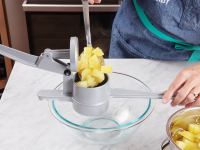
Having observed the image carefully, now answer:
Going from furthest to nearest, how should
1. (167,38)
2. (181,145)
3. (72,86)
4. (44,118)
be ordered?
(167,38)
(44,118)
(72,86)
(181,145)

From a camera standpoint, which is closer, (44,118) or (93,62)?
(93,62)

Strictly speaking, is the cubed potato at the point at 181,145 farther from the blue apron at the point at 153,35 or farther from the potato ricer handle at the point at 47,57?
the blue apron at the point at 153,35

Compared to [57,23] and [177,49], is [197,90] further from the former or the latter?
[57,23]

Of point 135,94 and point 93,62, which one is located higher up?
point 93,62

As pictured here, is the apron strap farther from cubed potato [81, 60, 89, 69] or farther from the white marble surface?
cubed potato [81, 60, 89, 69]

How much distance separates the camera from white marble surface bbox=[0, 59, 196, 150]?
2.13ft

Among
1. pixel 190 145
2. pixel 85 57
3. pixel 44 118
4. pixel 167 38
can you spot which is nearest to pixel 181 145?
pixel 190 145

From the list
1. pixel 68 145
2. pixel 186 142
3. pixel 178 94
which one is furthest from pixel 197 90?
pixel 68 145

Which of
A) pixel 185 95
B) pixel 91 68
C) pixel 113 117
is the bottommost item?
pixel 113 117

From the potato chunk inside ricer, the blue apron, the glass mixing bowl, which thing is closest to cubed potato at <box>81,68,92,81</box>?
the potato chunk inside ricer

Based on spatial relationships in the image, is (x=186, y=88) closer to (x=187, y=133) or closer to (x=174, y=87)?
(x=174, y=87)

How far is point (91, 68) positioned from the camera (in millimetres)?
559

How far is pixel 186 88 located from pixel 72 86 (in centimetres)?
31

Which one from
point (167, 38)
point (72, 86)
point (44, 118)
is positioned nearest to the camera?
point (72, 86)
